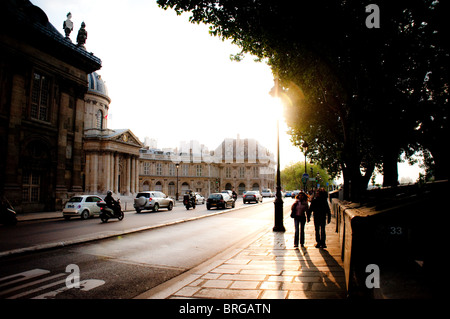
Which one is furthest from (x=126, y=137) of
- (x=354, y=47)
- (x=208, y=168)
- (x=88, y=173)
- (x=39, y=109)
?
(x=354, y=47)

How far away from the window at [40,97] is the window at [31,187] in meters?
4.73

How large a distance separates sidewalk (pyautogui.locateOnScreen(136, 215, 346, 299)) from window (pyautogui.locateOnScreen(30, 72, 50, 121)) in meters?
22.7

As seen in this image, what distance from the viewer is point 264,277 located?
17.9ft

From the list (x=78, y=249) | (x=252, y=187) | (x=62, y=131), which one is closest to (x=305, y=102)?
(x=78, y=249)

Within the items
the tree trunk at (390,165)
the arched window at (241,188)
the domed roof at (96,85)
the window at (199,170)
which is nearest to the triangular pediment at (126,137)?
the domed roof at (96,85)

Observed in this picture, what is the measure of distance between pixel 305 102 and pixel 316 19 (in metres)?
9.99

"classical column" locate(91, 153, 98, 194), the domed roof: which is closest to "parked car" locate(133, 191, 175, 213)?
"classical column" locate(91, 153, 98, 194)

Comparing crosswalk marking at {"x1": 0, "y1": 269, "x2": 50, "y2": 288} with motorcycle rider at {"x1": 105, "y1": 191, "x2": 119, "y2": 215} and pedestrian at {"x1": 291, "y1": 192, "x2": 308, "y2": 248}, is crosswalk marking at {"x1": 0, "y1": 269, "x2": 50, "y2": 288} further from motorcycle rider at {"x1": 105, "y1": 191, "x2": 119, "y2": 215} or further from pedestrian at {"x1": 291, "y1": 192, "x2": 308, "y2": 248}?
motorcycle rider at {"x1": 105, "y1": 191, "x2": 119, "y2": 215}

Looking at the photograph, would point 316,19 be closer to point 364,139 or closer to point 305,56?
point 305,56

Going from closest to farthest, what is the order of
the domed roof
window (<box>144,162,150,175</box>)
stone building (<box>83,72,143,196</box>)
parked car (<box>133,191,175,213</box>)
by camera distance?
parked car (<box>133,191,175,213</box>)
stone building (<box>83,72,143,196</box>)
the domed roof
window (<box>144,162,150,175</box>)

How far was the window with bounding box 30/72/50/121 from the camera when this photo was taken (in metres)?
23.4

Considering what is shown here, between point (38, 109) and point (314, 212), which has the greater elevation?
point (38, 109)

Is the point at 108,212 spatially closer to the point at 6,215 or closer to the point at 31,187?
the point at 6,215

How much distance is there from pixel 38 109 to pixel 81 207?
10.6 meters
